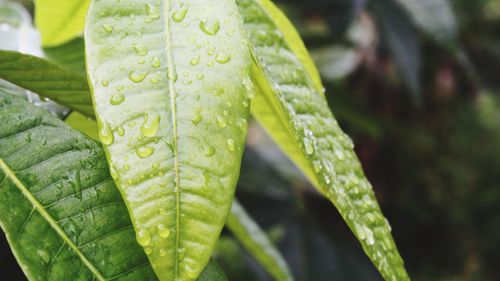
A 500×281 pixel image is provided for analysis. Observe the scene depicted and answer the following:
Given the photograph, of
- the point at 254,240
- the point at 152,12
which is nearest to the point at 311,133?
the point at 152,12

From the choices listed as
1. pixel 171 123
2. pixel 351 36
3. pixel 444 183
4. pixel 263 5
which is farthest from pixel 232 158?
pixel 444 183

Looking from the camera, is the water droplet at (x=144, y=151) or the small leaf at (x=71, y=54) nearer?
the water droplet at (x=144, y=151)

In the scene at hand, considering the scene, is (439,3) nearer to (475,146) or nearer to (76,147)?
(76,147)

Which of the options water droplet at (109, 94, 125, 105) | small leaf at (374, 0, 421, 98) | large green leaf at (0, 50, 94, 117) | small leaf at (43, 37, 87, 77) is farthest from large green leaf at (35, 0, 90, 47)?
small leaf at (374, 0, 421, 98)

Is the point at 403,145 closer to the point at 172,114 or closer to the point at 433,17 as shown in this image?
the point at 433,17

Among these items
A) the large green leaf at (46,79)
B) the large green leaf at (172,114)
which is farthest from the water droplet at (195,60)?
the large green leaf at (46,79)

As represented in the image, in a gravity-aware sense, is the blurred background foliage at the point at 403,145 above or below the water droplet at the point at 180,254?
below

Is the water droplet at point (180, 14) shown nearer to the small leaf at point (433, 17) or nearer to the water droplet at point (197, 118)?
the water droplet at point (197, 118)

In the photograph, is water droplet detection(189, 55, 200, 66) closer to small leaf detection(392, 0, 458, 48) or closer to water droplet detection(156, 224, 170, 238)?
water droplet detection(156, 224, 170, 238)

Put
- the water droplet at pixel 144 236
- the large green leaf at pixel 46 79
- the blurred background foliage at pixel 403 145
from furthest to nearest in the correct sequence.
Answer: the blurred background foliage at pixel 403 145 < the large green leaf at pixel 46 79 < the water droplet at pixel 144 236
